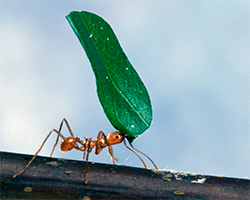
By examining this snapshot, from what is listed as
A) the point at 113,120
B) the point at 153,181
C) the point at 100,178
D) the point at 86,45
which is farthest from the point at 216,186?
the point at 86,45

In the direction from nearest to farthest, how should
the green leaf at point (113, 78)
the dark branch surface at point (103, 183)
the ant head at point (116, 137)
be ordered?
the dark branch surface at point (103, 183), the green leaf at point (113, 78), the ant head at point (116, 137)

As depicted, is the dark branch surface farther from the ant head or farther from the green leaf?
the ant head

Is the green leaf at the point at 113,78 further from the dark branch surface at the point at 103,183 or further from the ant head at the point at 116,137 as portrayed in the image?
the dark branch surface at the point at 103,183

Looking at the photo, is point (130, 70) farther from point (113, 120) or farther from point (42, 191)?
point (42, 191)

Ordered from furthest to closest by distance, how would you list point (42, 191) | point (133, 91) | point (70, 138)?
point (70, 138) → point (133, 91) → point (42, 191)

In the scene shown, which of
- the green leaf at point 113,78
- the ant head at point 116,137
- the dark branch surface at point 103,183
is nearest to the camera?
the dark branch surface at point 103,183

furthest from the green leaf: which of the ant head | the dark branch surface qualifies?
the dark branch surface

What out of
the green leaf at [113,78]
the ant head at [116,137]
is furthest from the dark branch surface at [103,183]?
the ant head at [116,137]
